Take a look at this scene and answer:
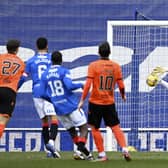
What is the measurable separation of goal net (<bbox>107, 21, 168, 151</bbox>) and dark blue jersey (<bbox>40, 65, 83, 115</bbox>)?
5.70 m

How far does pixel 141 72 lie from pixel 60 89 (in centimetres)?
627

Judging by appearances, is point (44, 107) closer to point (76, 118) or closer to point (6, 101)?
point (76, 118)

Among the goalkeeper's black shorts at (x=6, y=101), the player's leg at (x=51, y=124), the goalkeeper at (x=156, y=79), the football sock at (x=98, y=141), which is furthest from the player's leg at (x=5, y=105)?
the goalkeeper at (x=156, y=79)

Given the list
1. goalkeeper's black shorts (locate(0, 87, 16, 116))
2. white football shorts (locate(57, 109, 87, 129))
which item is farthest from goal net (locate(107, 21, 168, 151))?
goalkeeper's black shorts (locate(0, 87, 16, 116))

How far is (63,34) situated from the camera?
2031cm

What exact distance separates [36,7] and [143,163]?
8137 millimetres

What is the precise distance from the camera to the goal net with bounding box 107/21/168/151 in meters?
20.0

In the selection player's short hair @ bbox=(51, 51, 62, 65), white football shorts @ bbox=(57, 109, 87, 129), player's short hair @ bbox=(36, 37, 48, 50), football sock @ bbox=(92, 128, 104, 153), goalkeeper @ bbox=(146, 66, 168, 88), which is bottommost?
football sock @ bbox=(92, 128, 104, 153)

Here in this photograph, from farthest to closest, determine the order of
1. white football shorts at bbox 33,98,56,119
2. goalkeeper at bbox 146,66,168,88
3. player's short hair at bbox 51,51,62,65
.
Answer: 1. goalkeeper at bbox 146,66,168,88
2. white football shorts at bbox 33,98,56,119
3. player's short hair at bbox 51,51,62,65

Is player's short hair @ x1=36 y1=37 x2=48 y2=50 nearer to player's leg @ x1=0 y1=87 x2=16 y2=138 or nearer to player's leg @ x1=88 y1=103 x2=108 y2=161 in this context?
player's leg @ x1=88 y1=103 x2=108 y2=161

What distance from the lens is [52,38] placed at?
20391 millimetres

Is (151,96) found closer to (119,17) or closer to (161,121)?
(161,121)

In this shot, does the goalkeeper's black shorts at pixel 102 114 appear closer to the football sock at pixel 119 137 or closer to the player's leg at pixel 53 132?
the football sock at pixel 119 137

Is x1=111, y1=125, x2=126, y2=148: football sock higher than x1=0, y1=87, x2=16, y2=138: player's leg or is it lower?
lower
